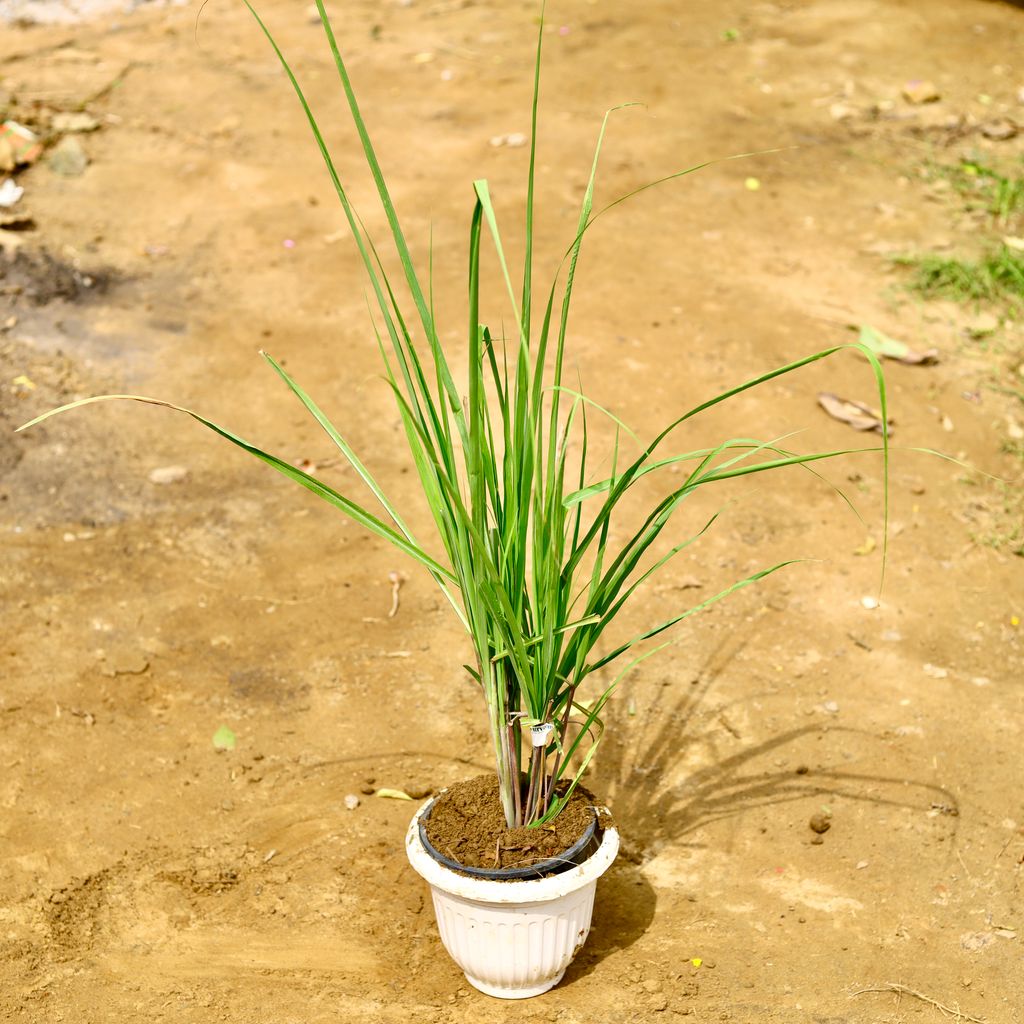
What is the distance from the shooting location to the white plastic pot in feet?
7.00

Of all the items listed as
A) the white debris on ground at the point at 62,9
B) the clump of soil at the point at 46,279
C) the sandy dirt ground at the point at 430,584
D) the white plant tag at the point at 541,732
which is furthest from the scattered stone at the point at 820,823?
the white debris on ground at the point at 62,9

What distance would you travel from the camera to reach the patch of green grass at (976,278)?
4.75m

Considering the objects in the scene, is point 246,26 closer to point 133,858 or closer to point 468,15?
point 468,15

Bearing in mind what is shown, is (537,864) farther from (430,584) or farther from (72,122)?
(72,122)

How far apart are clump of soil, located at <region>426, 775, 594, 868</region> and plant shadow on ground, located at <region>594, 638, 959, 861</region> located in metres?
0.44

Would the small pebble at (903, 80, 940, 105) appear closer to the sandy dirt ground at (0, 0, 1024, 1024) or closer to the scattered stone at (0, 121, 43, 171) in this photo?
the sandy dirt ground at (0, 0, 1024, 1024)

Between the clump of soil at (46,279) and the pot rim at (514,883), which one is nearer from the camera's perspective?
the pot rim at (514,883)

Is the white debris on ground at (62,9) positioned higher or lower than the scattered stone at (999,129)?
higher

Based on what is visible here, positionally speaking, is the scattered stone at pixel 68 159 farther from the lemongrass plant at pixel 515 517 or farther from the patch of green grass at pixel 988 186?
the lemongrass plant at pixel 515 517

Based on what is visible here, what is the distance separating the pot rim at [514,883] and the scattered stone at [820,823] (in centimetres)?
72

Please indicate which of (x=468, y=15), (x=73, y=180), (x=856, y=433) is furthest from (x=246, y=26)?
(x=856, y=433)

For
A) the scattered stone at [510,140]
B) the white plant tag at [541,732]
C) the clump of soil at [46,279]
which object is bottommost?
the clump of soil at [46,279]

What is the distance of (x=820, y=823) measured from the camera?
2.77m

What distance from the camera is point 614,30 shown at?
702 cm
